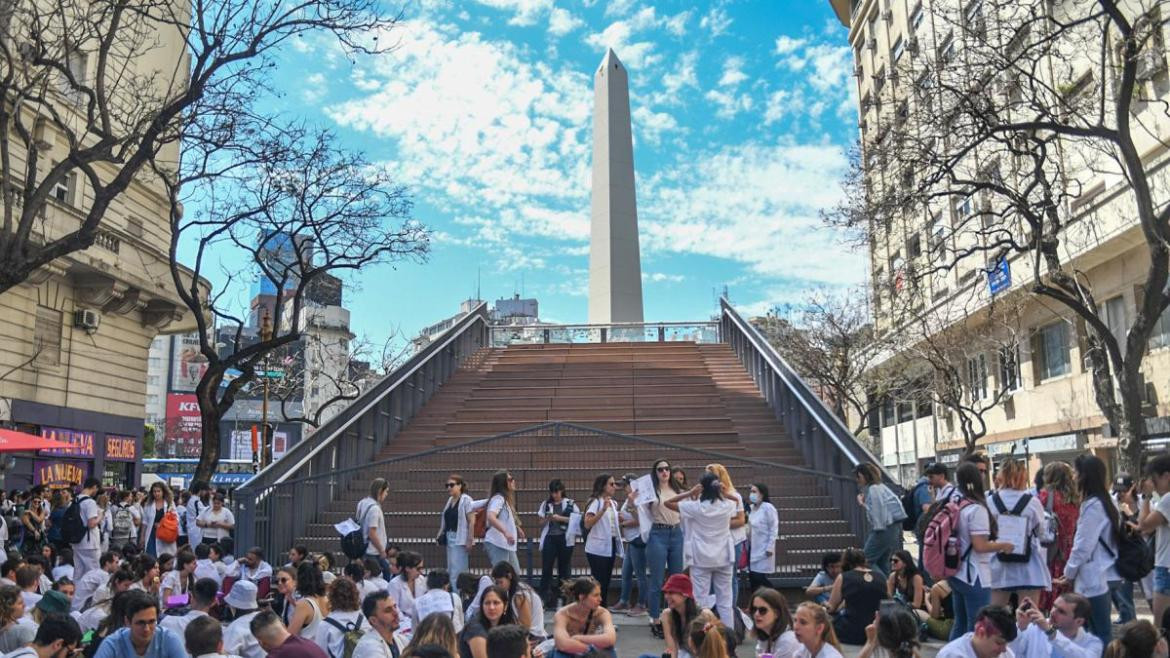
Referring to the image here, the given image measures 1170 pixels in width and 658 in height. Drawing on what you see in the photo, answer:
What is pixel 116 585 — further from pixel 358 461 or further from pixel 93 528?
pixel 358 461

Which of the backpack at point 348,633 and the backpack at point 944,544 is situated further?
the backpack at point 944,544

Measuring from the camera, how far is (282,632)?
495 centimetres

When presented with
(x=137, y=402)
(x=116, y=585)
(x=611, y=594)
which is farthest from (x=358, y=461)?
(x=137, y=402)

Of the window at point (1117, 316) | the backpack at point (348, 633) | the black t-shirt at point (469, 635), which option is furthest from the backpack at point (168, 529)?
the window at point (1117, 316)

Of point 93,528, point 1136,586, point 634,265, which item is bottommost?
point 1136,586

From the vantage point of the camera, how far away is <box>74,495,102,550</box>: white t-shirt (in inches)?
427

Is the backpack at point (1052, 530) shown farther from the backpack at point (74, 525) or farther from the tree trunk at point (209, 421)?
the tree trunk at point (209, 421)

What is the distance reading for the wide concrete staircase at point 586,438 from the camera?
11414mm

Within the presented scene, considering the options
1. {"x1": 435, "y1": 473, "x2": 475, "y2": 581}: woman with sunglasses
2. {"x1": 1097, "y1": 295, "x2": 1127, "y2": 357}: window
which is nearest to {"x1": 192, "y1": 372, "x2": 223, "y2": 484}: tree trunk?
{"x1": 435, "y1": 473, "x2": 475, "y2": 581}: woman with sunglasses

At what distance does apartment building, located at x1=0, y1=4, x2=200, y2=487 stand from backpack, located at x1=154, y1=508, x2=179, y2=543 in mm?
7526

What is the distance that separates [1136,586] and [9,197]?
605 inches

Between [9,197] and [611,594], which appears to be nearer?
[611,594]

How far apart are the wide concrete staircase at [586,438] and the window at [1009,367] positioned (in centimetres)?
1068

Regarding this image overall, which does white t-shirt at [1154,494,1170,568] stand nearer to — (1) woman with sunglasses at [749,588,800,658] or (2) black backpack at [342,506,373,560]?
(1) woman with sunglasses at [749,588,800,658]
